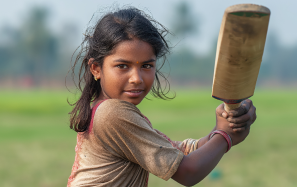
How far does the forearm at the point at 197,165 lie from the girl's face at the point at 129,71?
→ 0.42 meters

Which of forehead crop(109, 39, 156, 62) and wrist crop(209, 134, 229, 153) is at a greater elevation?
forehead crop(109, 39, 156, 62)

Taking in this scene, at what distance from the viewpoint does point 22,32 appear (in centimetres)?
4912

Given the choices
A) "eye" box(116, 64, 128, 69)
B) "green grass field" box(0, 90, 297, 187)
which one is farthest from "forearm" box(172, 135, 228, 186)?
"green grass field" box(0, 90, 297, 187)

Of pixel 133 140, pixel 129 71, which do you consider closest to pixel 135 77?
pixel 129 71

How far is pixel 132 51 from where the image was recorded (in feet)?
6.08

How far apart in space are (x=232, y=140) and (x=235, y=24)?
0.68m

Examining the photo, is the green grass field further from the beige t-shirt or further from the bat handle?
the bat handle

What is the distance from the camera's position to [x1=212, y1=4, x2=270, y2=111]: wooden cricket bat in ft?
5.17

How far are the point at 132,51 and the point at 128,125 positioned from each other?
0.39 m

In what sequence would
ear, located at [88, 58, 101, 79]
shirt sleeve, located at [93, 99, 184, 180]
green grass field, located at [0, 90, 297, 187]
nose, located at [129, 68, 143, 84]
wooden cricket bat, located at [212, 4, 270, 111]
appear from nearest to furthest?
1. wooden cricket bat, located at [212, 4, 270, 111]
2. shirt sleeve, located at [93, 99, 184, 180]
3. nose, located at [129, 68, 143, 84]
4. ear, located at [88, 58, 101, 79]
5. green grass field, located at [0, 90, 297, 187]

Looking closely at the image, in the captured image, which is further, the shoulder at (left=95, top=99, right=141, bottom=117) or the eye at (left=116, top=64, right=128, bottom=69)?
the eye at (left=116, top=64, right=128, bottom=69)

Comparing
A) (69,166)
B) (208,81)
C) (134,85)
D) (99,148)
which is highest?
(134,85)

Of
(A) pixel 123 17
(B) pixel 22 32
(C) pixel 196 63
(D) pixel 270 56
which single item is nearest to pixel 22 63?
(B) pixel 22 32

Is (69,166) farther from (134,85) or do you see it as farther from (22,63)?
(22,63)
